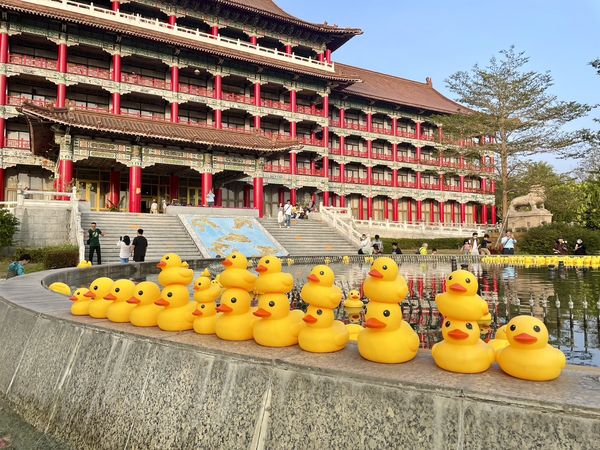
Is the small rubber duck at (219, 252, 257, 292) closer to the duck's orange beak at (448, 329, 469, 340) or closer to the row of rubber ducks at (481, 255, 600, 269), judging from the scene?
the duck's orange beak at (448, 329, 469, 340)

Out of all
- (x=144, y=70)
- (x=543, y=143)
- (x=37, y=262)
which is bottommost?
(x=37, y=262)

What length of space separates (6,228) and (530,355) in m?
19.2

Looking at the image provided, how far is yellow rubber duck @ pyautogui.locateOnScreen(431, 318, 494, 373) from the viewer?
2.16m

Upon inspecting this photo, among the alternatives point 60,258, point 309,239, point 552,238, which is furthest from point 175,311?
point 552,238

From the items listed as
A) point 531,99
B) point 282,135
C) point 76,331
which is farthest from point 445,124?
point 76,331

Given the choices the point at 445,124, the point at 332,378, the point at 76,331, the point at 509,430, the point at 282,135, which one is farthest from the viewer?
the point at 282,135

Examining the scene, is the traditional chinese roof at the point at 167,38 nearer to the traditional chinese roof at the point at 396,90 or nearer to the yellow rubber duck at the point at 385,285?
the traditional chinese roof at the point at 396,90

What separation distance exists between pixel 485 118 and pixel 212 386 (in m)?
28.9

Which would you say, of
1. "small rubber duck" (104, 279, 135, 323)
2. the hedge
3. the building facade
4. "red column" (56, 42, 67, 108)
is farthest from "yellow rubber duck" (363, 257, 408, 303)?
"red column" (56, 42, 67, 108)

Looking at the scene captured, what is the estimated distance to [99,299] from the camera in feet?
12.5

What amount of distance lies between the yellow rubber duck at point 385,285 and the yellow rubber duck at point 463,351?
1.08ft

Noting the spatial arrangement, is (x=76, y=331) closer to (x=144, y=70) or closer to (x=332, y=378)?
(x=332, y=378)

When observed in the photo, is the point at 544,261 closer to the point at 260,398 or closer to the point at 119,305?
the point at 119,305

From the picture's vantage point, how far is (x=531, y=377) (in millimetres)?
2006
